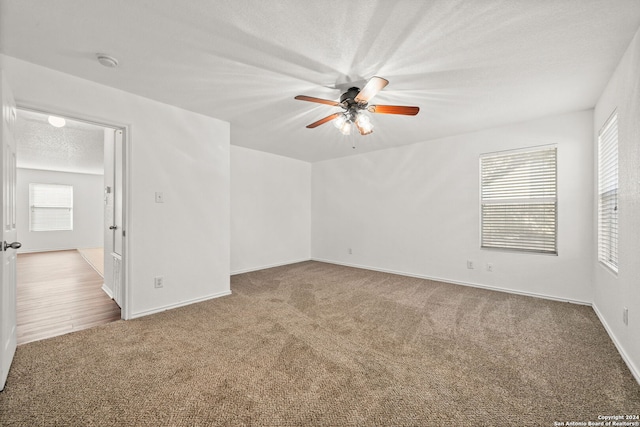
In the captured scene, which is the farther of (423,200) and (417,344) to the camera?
(423,200)

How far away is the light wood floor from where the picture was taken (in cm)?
254

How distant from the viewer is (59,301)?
3.24 meters

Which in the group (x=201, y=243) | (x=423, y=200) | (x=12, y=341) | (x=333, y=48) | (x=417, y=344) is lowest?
(x=417, y=344)

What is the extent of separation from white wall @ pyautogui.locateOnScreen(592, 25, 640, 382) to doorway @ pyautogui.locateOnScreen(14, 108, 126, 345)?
4402mm

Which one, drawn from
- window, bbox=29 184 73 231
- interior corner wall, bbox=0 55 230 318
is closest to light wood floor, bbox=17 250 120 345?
interior corner wall, bbox=0 55 230 318

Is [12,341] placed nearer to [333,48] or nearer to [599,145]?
[333,48]

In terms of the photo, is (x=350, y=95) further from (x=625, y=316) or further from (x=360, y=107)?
(x=625, y=316)

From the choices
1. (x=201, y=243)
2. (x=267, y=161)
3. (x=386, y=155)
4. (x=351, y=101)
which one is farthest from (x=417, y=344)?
(x=267, y=161)

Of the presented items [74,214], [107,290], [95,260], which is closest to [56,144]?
[95,260]

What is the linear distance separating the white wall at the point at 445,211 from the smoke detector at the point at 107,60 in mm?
4072

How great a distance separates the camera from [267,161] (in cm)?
534

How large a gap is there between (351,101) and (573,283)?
3553mm

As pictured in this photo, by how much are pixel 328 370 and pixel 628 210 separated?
2.59 m

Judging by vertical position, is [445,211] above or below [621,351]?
above
